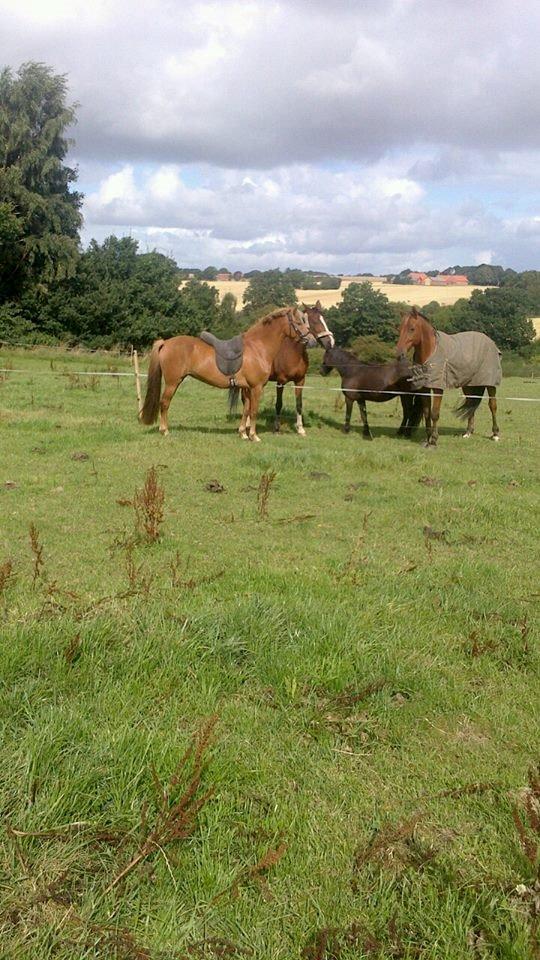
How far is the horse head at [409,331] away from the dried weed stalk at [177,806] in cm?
902

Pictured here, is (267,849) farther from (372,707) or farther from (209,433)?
(209,433)

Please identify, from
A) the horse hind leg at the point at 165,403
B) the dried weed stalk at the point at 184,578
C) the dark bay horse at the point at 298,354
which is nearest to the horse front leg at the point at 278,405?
the dark bay horse at the point at 298,354

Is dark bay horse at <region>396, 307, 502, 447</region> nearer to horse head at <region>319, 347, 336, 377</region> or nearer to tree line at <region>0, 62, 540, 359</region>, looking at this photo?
horse head at <region>319, 347, 336, 377</region>

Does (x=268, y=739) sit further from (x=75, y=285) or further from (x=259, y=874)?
(x=75, y=285)

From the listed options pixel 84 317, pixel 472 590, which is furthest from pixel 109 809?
pixel 84 317

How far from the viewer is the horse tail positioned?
33.6 feet

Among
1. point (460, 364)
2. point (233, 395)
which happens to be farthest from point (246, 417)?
point (460, 364)

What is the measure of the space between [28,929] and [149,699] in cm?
119

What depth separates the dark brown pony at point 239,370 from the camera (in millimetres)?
10273

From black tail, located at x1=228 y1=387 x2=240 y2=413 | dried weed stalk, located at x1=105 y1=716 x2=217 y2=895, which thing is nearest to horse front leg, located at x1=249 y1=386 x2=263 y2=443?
black tail, located at x1=228 y1=387 x2=240 y2=413

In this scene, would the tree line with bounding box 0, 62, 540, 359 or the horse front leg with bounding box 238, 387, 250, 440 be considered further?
the tree line with bounding box 0, 62, 540, 359

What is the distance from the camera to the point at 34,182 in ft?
112

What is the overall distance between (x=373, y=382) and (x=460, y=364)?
151 centimetres

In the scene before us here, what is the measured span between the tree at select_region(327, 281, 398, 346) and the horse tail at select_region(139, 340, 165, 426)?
114 ft
